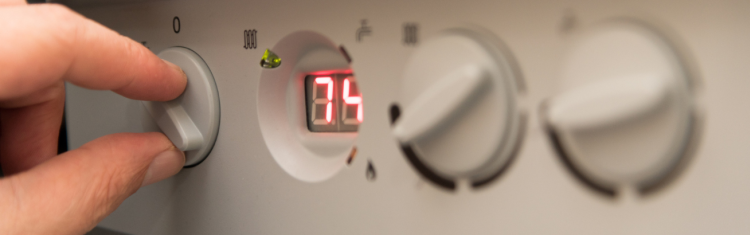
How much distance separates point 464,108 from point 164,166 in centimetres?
28

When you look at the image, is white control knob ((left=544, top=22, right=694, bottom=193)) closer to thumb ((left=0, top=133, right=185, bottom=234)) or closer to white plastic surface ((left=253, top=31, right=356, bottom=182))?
white plastic surface ((left=253, top=31, right=356, bottom=182))

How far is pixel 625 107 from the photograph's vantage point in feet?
0.66

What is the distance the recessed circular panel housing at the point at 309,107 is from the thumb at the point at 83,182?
4.2 inches

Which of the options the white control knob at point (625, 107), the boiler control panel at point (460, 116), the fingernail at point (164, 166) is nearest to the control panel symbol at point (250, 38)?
the boiler control panel at point (460, 116)

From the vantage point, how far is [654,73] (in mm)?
206

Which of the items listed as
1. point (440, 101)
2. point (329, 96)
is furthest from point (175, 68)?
point (440, 101)

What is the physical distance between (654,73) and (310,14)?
0.22 meters

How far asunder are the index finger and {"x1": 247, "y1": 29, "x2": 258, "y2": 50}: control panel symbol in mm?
75

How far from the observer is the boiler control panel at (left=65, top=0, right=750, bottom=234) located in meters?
0.21

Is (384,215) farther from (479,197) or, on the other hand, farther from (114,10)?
(114,10)

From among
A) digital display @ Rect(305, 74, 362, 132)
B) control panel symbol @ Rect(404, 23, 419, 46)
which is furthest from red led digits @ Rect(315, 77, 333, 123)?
control panel symbol @ Rect(404, 23, 419, 46)

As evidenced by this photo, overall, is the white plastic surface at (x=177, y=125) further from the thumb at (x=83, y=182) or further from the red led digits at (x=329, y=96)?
the red led digits at (x=329, y=96)

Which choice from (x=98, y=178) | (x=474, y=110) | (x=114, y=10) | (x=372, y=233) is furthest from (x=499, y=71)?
(x=114, y=10)

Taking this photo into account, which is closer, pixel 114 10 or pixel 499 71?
pixel 499 71
